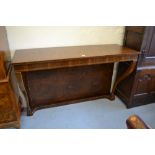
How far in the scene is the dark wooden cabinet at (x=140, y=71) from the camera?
1718mm

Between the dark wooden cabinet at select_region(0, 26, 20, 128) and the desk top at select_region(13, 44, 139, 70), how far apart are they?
11 cm

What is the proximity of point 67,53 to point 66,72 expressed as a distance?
14.3 inches

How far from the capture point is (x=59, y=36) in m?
1.80

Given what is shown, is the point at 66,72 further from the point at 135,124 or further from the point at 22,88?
the point at 135,124

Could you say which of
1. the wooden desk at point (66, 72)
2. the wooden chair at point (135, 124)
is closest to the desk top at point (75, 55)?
the wooden desk at point (66, 72)

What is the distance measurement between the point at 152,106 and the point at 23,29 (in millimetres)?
1917

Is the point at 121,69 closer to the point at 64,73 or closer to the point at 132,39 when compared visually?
the point at 132,39

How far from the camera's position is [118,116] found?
1959 mm

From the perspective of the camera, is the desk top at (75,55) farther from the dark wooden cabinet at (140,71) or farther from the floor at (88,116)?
the floor at (88,116)

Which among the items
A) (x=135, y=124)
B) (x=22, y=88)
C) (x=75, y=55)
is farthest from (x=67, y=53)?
(x=135, y=124)

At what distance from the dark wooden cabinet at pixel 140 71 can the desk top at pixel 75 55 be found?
0.11m

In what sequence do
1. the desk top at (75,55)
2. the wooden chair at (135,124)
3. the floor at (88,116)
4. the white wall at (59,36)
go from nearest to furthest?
the wooden chair at (135,124), the desk top at (75,55), the white wall at (59,36), the floor at (88,116)
